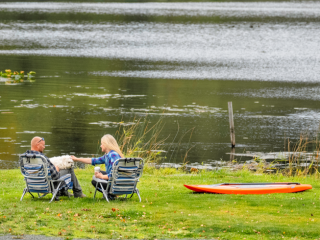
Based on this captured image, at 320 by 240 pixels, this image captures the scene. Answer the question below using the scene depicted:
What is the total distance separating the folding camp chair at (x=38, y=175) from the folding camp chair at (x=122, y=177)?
0.71 meters

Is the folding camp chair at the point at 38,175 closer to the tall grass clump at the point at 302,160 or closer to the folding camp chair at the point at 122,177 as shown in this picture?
the folding camp chair at the point at 122,177

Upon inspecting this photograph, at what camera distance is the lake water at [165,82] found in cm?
1984

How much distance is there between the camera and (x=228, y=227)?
7.73 meters

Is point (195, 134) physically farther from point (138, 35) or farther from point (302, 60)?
point (138, 35)

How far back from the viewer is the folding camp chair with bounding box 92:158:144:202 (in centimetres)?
869

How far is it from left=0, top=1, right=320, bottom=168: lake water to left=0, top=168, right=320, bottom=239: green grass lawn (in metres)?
6.84

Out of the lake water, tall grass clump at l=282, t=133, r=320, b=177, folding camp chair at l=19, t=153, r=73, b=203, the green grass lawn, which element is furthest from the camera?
the lake water

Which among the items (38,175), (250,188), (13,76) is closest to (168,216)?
(38,175)

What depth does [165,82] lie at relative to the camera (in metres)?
32.6

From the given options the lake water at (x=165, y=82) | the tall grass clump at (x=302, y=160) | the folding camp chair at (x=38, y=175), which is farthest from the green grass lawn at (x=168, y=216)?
the lake water at (x=165, y=82)

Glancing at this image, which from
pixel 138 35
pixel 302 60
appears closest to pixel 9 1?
pixel 138 35

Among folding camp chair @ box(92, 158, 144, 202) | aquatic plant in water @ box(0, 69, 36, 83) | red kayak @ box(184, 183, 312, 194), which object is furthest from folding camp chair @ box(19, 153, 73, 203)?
aquatic plant in water @ box(0, 69, 36, 83)

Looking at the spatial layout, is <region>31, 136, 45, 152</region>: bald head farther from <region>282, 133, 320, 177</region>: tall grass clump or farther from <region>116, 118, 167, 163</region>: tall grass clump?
<region>282, 133, 320, 177</region>: tall grass clump

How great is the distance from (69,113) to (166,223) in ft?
52.7
